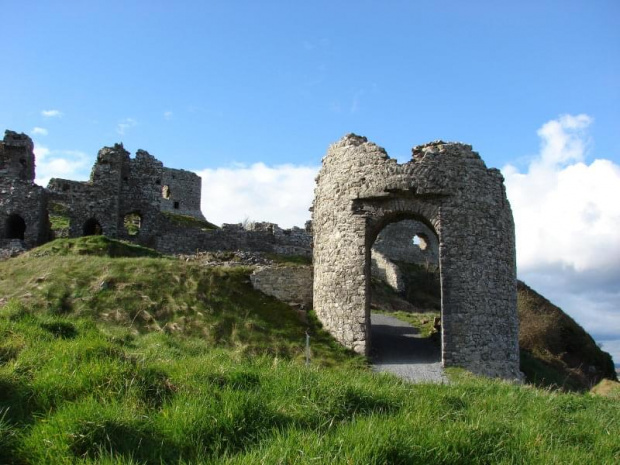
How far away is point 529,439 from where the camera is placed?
666 centimetres

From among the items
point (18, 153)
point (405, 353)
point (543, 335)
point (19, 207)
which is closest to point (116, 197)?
point (19, 207)

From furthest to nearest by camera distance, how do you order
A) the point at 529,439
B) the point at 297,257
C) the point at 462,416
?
the point at 297,257 → the point at 462,416 → the point at 529,439

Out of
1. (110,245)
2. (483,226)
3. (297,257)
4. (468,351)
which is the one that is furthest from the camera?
(297,257)

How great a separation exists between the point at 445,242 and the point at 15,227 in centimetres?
1973

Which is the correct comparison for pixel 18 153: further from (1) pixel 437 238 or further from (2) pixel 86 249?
(1) pixel 437 238

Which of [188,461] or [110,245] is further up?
[110,245]

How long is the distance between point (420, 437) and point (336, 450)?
3.56ft

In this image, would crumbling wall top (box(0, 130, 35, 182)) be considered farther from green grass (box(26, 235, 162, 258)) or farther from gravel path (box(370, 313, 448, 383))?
gravel path (box(370, 313, 448, 383))

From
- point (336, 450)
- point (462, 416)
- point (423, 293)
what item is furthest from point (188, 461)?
point (423, 293)

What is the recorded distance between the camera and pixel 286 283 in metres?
19.3

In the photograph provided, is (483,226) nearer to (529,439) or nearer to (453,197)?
(453,197)

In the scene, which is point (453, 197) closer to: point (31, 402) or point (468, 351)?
point (468, 351)

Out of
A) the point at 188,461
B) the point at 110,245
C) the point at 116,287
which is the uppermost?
the point at 110,245

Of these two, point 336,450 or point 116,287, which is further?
point 116,287
